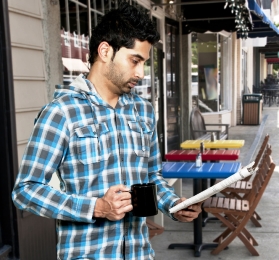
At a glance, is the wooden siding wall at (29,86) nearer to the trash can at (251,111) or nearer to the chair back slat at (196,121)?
the chair back slat at (196,121)

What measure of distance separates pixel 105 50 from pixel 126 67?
0.10 meters

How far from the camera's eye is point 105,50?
192cm

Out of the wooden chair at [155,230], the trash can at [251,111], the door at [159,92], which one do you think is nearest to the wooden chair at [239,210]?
the wooden chair at [155,230]

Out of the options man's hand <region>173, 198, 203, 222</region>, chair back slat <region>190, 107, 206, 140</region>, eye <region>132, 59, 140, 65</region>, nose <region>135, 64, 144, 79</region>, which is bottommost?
chair back slat <region>190, 107, 206, 140</region>

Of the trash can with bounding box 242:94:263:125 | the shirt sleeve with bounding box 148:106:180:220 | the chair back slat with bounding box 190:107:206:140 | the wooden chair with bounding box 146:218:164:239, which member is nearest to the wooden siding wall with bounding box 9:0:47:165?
the wooden chair with bounding box 146:218:164:239

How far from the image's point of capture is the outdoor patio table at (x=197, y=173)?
4.91 metres

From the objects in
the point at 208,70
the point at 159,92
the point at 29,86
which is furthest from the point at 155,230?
the point at 208,70

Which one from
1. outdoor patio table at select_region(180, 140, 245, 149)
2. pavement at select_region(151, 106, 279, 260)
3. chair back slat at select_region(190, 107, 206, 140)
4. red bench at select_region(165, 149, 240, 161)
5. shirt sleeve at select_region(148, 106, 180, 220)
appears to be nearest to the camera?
shirt sleeve at select_region(148, 106, 180, 220)

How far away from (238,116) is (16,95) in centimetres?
1477

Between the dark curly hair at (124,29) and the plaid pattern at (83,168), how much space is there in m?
0.18

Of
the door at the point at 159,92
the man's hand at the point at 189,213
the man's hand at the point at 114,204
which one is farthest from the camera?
the door at the point at 159,92

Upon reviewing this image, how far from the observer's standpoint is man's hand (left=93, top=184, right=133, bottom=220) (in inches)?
66.5

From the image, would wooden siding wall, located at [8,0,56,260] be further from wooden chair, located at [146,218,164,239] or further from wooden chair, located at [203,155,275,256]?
wooden chair, located at [203,155,275,256]

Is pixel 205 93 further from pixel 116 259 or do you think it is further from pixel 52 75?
pixel 116 259
